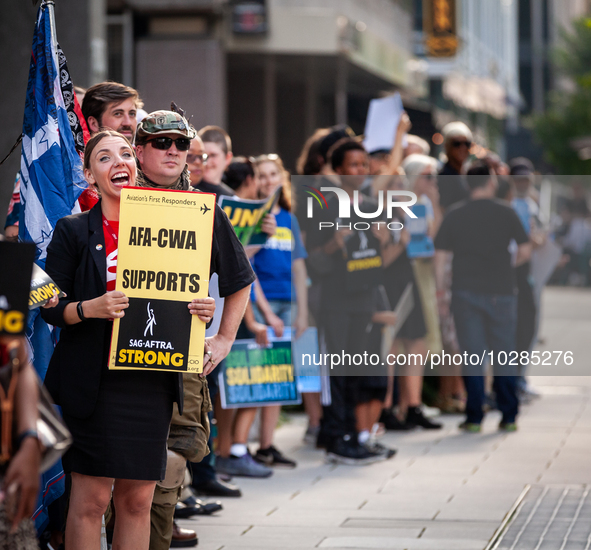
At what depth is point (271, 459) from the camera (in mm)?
7090

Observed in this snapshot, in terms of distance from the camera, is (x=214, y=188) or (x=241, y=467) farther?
(x=241, y=467)

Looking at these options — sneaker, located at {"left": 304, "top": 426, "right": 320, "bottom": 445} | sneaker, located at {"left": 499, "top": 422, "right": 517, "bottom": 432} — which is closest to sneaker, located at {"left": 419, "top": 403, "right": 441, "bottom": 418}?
sneaker, located at {"left": 499, "top": 422, "right": 517, "bottom": 432}

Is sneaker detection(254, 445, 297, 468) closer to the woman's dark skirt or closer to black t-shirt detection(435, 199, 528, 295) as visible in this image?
black t-shirt detection(435, 199, 528, 295)

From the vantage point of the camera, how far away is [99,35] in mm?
9508

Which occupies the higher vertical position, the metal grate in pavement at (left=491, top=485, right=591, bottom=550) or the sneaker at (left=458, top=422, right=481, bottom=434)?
the metal grate in pavement at (left=491, top=485, right=591, bottom=550)

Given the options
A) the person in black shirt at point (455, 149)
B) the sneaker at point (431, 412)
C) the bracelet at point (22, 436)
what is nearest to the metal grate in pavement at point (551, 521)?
the sneaker at point (431, 412)

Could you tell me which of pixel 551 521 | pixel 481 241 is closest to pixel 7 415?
pixel 551 521

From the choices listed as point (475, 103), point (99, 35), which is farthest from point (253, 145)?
point (475, 103)

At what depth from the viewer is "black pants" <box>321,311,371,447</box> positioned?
22.8ft

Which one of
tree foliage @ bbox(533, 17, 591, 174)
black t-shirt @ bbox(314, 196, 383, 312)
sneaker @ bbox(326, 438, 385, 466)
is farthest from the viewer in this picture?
tree foliage @ bbox(533, 17, 591, 174)

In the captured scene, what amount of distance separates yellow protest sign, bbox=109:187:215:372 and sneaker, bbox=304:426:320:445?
4392 mm

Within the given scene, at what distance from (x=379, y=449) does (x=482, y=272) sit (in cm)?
162

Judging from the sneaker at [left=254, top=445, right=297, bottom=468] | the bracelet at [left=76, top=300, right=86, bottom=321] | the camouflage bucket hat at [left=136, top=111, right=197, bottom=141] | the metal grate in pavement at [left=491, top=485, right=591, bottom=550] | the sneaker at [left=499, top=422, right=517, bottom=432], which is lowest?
the sneaker at [left=499, top=422, right=517, bottom=432]

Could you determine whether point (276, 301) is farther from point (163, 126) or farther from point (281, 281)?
point (163, 126)
